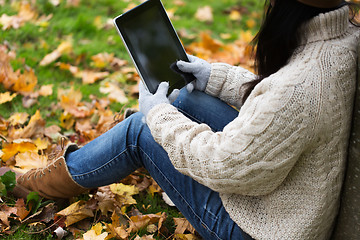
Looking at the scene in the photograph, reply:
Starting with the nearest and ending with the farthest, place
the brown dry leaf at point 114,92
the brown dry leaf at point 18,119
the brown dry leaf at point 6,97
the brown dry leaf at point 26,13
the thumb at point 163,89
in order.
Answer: the thumb at point 163,89 < the brown dry leaf at point 18,119 < the brown dry leaf at point 6,97 < the brown dry leaf at point 114,92 < the brown dry leaf at point 26,13

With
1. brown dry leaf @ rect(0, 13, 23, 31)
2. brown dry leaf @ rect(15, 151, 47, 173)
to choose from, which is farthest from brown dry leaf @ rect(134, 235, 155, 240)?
brown dry leaf @ rect(0, 13, 23, 31)

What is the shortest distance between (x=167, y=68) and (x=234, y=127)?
0.51 meters

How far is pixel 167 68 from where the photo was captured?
1612 millimetres

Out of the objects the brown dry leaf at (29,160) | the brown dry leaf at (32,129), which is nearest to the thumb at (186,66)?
the brown dry leaf at (29,160)

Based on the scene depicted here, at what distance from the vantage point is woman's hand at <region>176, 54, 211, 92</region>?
5.44 ft

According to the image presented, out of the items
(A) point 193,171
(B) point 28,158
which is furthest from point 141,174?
(A) point 193,171

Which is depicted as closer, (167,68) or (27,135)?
(167,68)

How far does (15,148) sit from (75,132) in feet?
1.25

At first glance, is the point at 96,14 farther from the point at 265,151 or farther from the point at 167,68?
the point at 265,151

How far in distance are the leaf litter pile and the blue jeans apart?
211 millimetres

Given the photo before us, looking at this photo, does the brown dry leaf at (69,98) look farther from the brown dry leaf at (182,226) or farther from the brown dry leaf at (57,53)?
the brown dry leaf at (182,226)

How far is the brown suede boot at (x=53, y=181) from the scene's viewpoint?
5.63 feet

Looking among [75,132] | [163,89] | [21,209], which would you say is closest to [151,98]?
[163,89]

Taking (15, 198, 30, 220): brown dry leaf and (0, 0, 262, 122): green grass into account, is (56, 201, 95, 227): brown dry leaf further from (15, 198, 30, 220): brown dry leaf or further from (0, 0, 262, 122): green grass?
(0, 0, 262, 122): green grass
